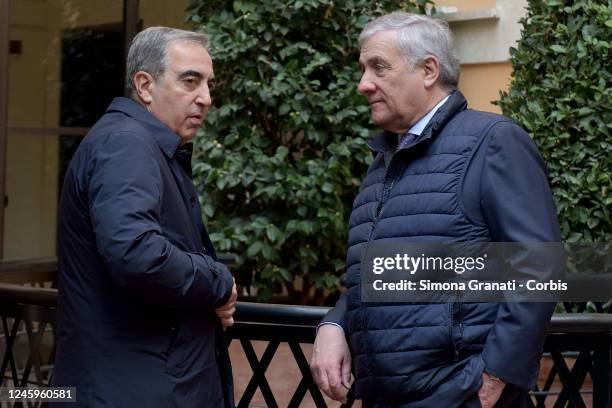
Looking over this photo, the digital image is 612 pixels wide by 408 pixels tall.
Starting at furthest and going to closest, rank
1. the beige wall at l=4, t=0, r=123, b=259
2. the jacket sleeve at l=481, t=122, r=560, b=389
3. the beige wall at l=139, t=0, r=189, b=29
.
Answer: the beige wall at l=139, t=0, r=189, b=29, the beige wall at l=4, t=0, r=123, b=259, the jacket sleeve at l=481, t=122, r=560, b=389

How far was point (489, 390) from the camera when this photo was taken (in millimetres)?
2715

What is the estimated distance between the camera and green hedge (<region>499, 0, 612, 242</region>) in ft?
21.0

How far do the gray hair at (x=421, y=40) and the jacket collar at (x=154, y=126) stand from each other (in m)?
0.60

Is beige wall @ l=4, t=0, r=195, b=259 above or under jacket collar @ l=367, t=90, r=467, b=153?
under

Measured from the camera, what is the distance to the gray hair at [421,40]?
2980 mm

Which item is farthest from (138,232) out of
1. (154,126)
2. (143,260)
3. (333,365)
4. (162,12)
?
(162,12)

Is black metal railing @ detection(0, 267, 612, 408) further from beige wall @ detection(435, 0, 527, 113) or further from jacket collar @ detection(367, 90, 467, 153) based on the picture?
beige wall @ detection(435, 0, 527, 113)

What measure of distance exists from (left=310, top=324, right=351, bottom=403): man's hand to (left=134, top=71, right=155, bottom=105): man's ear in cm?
84

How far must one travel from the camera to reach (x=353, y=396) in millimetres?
3260

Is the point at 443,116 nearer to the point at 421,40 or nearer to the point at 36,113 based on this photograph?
the point at 421,40

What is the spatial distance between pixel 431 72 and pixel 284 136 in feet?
17.7

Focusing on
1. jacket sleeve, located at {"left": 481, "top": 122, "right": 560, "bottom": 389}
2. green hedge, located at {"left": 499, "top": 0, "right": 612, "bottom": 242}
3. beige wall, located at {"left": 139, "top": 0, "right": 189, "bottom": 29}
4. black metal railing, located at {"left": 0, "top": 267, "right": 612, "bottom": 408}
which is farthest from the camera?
beige wall, located at {"left": 139, "top": 0, "right": 189, "bottom": 29}

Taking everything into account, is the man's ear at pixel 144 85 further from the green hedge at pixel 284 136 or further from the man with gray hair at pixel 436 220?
the green hedge at pixel 284 136

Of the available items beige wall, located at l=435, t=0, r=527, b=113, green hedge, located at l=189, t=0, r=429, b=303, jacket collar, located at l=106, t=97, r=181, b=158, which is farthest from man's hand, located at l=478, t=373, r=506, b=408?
beige wall, located at l=435, t=0, r=527, b=113
